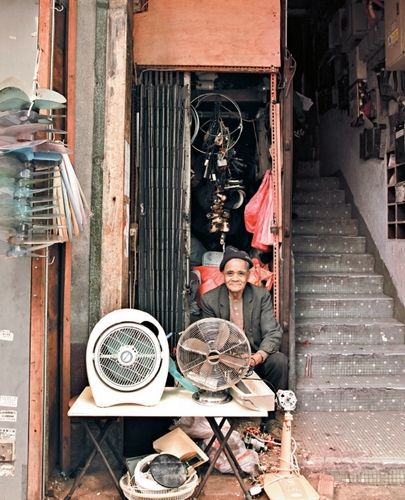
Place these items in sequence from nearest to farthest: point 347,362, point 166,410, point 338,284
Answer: point 166,410
point 347,362
point 338,284

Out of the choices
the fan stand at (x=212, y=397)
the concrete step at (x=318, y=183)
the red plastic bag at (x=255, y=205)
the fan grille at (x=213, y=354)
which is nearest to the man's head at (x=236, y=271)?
the red plastic bag at (x=255, y=205)

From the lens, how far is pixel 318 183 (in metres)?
8.20

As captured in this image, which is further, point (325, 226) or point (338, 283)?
point (325, 226)

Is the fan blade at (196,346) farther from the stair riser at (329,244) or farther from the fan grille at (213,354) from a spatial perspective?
the stair riser at (329,244)

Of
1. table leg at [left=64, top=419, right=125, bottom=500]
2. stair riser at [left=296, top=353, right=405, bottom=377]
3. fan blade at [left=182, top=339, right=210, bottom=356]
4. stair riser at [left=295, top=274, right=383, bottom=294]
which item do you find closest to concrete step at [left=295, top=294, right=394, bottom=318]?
stair riser at [left=295, top=274, right=383, bottom=294]

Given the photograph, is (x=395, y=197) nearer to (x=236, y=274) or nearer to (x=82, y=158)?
(x=236, y=274)

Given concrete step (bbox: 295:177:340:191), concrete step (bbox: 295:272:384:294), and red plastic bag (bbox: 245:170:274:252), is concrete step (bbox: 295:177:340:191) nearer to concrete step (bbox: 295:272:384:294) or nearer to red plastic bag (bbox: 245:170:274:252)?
concrete step (bbox: 295:272:384:294)

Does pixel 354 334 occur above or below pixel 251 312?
below

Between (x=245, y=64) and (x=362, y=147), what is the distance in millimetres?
3029

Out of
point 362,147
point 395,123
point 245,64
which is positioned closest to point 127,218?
point 245,64

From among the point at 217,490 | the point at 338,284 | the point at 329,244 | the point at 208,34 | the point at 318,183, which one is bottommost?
the point at 217,490

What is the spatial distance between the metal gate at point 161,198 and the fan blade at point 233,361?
4.37 feet

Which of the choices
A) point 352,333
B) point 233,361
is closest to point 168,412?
point 233,361

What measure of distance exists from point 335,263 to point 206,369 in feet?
12.3
